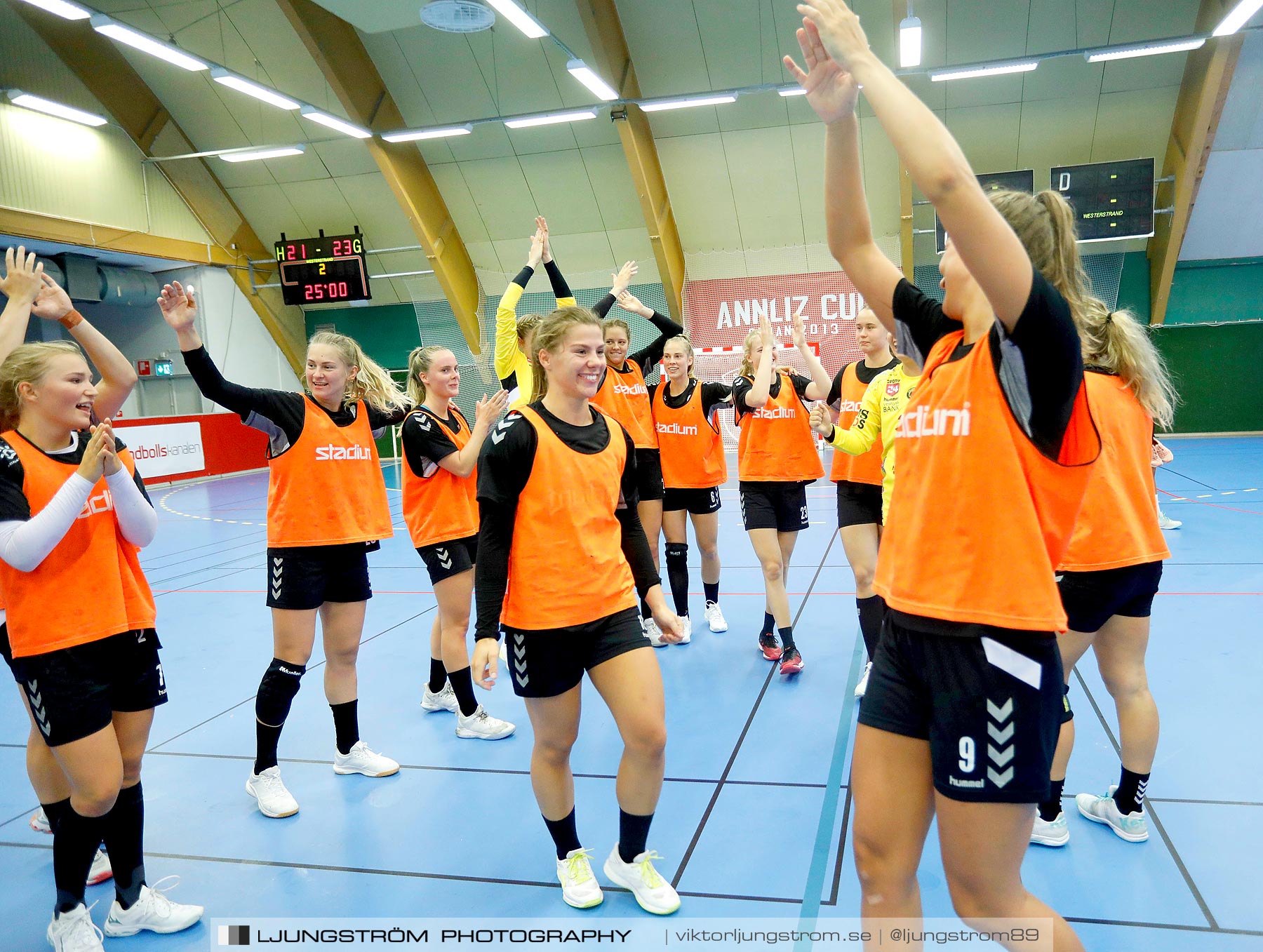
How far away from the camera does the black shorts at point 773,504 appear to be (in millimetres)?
5156

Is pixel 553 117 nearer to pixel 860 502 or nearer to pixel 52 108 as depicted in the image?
pixel 52 108

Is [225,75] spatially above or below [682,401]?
above

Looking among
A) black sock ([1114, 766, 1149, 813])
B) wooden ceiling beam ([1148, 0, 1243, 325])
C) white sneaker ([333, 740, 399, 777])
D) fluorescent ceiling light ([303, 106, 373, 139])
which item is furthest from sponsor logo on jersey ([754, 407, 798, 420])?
wooden ceiling beam ([1148, 0, 1243, 325])

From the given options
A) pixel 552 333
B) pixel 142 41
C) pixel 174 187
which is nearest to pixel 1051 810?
pixel 552 333

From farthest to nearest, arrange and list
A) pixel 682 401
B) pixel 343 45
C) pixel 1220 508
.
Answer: pixel 343 45 < pixel 1220 508 < pixel 682 401

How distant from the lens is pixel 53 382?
259 centimetres

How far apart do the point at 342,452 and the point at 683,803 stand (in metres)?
2.07

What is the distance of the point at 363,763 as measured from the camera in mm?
3799

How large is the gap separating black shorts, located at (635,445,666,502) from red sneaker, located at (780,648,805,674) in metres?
1.40

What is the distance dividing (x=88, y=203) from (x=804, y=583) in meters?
15.2

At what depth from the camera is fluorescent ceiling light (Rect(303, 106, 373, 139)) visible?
1279 centimetres

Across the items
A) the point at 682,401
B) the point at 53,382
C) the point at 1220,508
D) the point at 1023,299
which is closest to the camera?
the point at 1023,299

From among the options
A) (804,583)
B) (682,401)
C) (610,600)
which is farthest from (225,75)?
(610,600)

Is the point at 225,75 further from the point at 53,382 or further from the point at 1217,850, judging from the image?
the point at 1217,850
